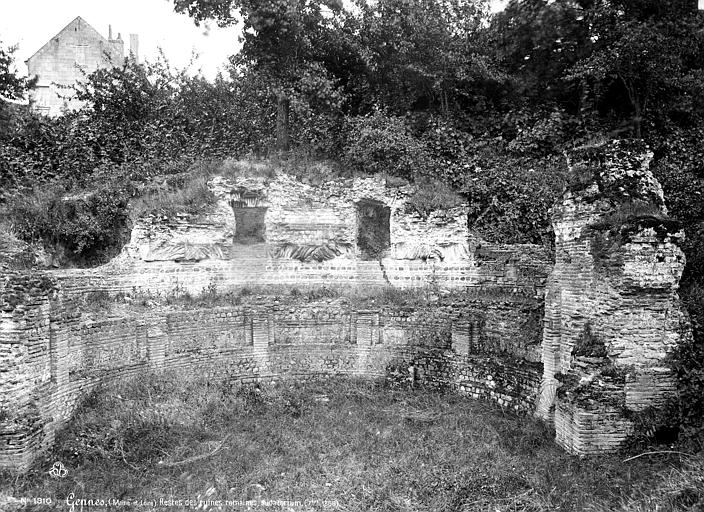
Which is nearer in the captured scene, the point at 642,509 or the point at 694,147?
the point at 642,509

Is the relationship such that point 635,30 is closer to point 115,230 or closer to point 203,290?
point 203,290

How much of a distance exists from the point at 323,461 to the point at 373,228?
5.80 m

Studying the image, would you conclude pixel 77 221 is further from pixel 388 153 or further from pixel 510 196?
pixel 510 196

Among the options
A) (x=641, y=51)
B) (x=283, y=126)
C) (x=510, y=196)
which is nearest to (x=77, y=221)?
(x=283, y=126)

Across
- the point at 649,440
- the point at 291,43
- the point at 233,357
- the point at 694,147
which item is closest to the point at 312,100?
the point at 291,43

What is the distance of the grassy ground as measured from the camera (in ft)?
17.7

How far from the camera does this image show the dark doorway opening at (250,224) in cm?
1073

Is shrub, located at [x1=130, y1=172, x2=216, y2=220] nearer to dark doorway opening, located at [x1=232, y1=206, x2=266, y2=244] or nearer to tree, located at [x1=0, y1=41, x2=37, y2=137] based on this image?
dark doorway opening, located at [x1=232, y1=206, x2=266, y2=244]

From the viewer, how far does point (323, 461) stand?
20.8 ft

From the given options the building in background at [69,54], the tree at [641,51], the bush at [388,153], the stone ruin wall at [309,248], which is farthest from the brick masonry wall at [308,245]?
the building in background at [69,54]

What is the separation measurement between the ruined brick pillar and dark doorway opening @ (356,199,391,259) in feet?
15.5

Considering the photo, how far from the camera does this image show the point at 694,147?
11.4 metres

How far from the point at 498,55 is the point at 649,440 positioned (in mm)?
10720

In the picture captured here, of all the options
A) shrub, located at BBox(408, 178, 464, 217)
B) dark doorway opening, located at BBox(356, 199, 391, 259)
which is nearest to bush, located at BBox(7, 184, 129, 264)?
dark doorway opening, located at BBox(356, 199, 391, 259)
